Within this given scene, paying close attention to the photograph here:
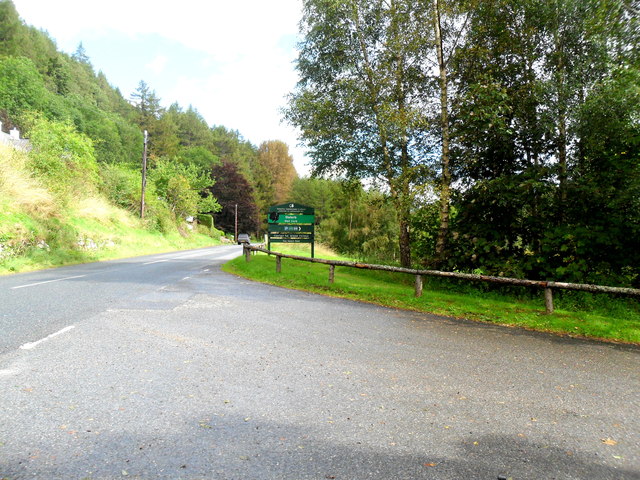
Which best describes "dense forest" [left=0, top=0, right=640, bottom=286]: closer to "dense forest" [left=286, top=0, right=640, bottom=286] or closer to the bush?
"dense forest" [left=286, top=0, right=640, bottom=286]

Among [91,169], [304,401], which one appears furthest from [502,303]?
[91,169]

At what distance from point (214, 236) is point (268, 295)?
47030mm

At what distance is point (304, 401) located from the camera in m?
3.61

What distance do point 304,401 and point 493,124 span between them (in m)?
10.1

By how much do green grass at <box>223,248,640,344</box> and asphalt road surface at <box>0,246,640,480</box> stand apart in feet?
2.95

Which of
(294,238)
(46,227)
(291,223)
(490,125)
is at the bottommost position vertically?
(294,238)

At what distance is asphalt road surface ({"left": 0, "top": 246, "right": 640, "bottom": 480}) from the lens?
104 inches

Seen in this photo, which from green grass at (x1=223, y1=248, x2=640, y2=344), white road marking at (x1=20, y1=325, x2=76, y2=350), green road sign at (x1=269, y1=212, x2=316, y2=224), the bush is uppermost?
the bush

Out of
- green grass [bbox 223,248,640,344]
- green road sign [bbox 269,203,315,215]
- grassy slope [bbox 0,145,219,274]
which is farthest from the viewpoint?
green road sign [bbox 269,203,315,215]

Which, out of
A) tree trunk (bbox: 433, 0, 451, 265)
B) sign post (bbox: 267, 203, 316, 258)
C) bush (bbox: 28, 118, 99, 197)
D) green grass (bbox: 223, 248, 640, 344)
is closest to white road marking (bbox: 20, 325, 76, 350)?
green grass (bbox: 223, 248, 640, 344)

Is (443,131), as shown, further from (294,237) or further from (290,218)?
(294,237)

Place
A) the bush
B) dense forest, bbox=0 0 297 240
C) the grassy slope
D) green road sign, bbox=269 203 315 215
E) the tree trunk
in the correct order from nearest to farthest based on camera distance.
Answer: the tree trunk, the grassy slope, green road sign, bbox=269 203 315 215, the bush, dense forest, bbox=0 0 297 240

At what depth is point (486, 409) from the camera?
3572 millimetres

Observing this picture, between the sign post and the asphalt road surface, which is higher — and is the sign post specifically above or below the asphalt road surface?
above
